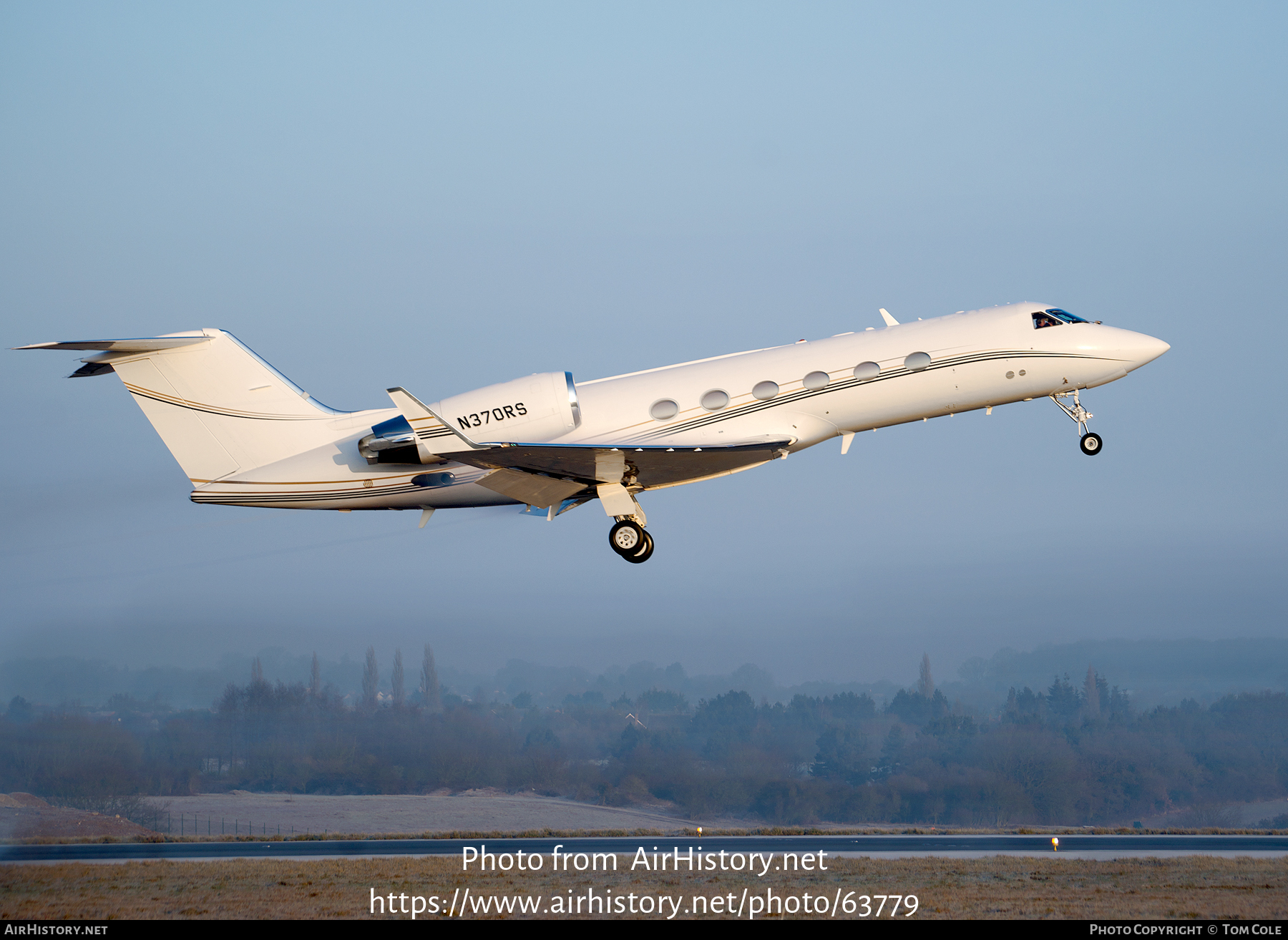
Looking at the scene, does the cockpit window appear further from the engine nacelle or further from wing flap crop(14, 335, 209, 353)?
wing flap crop(14, 335, 209, 353)

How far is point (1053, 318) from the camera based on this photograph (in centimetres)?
2000

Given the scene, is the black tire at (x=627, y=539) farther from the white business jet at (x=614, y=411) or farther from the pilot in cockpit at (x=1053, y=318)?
the pilot in cockpit at (x=1053, y=318)

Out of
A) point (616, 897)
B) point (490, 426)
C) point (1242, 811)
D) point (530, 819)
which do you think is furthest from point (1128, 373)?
point (1242, 811)

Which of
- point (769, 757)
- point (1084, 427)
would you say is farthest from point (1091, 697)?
point (1084, 427)

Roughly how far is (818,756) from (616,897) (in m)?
35.4

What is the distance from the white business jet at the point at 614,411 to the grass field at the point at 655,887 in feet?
22.3

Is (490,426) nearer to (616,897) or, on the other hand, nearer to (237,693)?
(616,897)

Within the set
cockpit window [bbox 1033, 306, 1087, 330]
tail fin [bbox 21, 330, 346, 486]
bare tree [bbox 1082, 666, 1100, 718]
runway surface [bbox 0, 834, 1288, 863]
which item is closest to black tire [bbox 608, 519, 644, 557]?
tail fin [bbox 21, 330, 346, 486]

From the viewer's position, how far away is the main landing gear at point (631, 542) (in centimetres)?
1962

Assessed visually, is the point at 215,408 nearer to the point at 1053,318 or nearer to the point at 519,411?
the point at 519,411

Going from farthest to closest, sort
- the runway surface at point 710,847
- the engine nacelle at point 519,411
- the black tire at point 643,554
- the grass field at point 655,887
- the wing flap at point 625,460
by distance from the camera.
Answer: the runway surface at point 710,847 < the black tire at point 643,554 < the engine nacelle at point 519,411 < the grass field at point 655,887 < the wing flap at point 625,460

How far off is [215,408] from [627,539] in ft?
27.3

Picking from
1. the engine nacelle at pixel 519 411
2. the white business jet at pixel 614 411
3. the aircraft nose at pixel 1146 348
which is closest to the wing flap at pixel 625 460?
the white business jet at pixel 614 411
